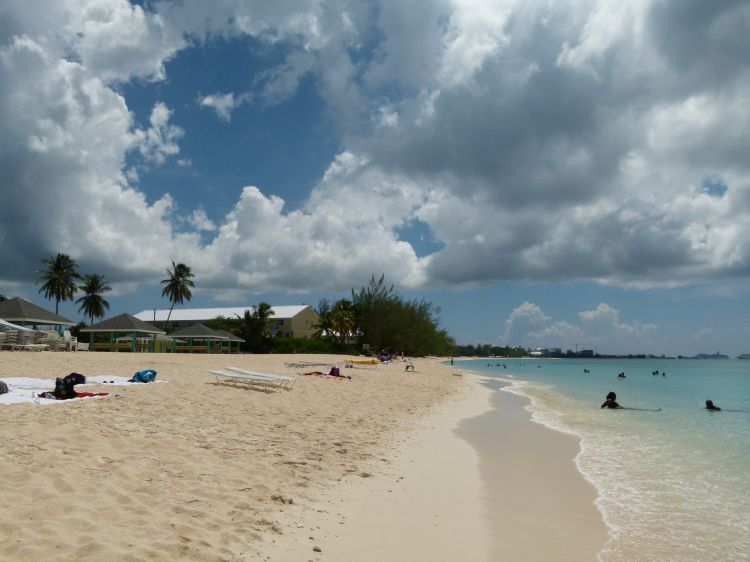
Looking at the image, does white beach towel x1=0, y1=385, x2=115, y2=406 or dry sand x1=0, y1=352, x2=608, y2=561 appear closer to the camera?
dry sand x1=0, y1=352, x2=608, y2=561

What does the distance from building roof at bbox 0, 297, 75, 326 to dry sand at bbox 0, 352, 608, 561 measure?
28386mm

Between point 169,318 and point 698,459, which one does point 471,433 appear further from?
point 169,318

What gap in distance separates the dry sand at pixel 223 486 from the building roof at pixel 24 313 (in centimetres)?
2839

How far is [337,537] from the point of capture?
4508 mm

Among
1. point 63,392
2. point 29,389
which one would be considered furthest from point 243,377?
point 63,392

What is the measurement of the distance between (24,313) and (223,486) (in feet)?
113

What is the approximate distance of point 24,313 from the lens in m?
32.5

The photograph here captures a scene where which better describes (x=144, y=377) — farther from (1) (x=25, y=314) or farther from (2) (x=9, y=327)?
(1) (x=25, y=314)

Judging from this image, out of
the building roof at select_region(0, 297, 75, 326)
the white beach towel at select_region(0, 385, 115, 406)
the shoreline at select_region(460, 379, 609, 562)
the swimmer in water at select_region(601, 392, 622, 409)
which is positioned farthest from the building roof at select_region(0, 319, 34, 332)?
the swimmer in water at select_region(601, 392, 622, 409)

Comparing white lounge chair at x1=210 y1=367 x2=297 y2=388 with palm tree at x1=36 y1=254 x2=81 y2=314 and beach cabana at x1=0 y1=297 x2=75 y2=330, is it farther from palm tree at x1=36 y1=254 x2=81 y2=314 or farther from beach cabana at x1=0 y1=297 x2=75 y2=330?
palm tree at x1=36 y1=254 x2=81 y2=314

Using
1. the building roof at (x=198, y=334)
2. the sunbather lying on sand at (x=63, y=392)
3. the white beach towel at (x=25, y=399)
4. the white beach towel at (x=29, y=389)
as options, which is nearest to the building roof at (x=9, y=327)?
the white beach towel at (x=29, y=389)

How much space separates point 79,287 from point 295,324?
2704 cm

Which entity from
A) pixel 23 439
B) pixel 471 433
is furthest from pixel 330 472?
pixel 471 433

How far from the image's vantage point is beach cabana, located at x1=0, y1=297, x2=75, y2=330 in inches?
1267
